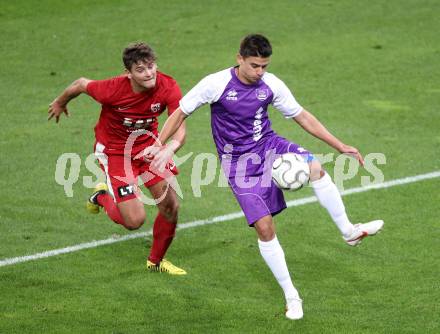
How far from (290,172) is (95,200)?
9.62 ft

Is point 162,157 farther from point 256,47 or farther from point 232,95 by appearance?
point 256,47

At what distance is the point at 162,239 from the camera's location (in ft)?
34.5

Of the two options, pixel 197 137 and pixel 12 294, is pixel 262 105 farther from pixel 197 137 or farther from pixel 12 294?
pixel 197 137

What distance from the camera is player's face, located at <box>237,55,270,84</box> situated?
9.04 m

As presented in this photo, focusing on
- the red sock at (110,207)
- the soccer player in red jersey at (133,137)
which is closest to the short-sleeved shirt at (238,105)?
the soccer player in red jersey at (133,137)

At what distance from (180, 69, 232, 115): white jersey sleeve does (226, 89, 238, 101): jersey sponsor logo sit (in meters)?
0.07

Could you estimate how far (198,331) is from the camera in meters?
8.87

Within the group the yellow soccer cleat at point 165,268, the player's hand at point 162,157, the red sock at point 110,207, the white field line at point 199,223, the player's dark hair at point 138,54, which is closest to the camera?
the player's hand at point 162,157

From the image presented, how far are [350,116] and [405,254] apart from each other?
500 cm

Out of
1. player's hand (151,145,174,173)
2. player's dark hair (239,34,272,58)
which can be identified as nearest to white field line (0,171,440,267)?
player's hand (151,145,174,173)

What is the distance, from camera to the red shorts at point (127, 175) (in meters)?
10.5

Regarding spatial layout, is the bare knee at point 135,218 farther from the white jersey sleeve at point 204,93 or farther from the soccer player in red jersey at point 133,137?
the white jersey sleeve at point 204,93

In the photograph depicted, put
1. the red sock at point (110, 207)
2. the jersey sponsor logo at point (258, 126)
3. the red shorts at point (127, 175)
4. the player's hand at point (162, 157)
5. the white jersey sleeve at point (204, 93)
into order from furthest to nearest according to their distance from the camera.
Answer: the red sock at point (110, 207)
the red shorts at point (127, 175)
the jersey sponsor logo at point (258, 126)
the white jersey sleeve at point (204, 93)
the player's hand at point (162, 157)

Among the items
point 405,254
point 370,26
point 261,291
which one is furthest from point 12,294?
point 370,26
